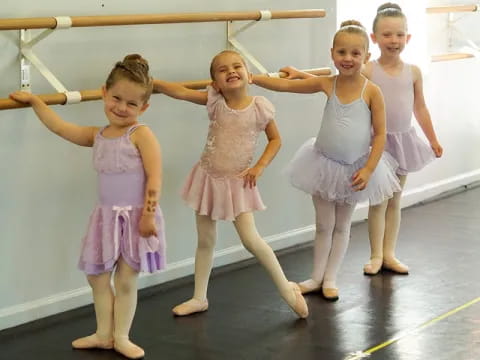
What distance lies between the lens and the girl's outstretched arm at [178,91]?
11.4 ft

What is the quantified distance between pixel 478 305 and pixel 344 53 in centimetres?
106

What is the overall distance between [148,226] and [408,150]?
1536 mm

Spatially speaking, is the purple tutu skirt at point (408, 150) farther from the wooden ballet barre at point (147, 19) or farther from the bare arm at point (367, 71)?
the wooden ballet barre at point (147, 19)

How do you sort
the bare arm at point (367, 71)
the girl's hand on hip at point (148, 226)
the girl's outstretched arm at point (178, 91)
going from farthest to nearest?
the bare arm at point (367, 71), the girl's outstretched arm at point (178, 91), the girl's hand on hip at point (148, 226)

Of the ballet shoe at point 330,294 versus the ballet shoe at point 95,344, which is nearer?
the ballet shoe at point 95,344

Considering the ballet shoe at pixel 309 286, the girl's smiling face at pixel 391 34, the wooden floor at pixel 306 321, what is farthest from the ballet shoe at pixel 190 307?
the girl's smiling face at pixel 391 34

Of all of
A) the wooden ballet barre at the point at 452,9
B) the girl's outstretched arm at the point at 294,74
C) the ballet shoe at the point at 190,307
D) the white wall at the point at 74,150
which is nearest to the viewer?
the white wall at the point at 74,150

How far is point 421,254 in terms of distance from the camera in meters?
4.49

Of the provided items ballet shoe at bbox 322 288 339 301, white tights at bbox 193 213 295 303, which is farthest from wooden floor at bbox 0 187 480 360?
white tights at bbox 193 213 295 303

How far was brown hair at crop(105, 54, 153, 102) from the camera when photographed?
10.0 feet

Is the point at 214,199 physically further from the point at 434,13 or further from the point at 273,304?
the point at 434,13

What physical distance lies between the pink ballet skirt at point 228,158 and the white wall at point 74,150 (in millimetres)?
437

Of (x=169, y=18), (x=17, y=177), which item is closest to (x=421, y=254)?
(x=169, y=18)

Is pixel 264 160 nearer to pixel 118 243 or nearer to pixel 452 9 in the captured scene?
pixel 118 243
